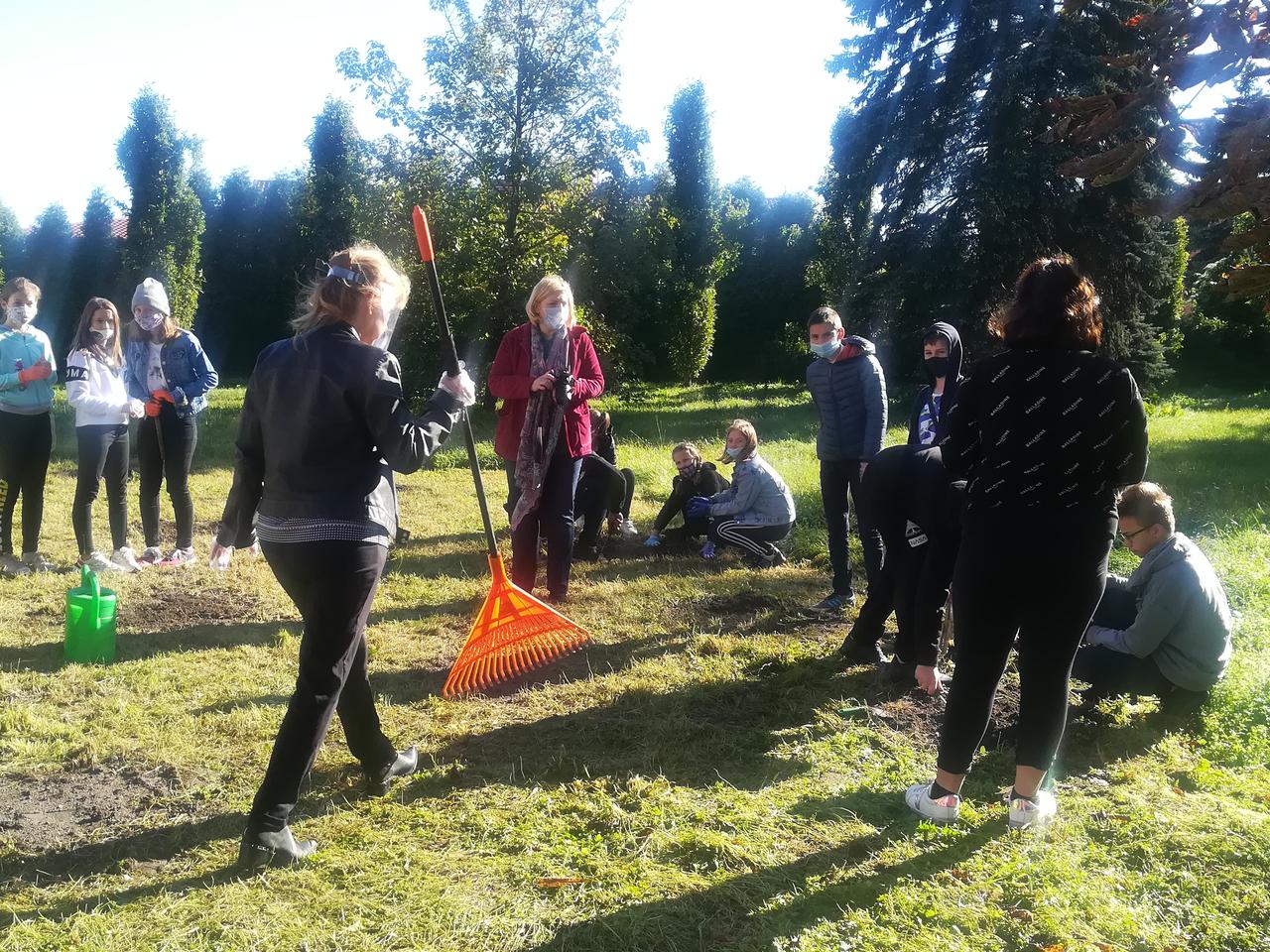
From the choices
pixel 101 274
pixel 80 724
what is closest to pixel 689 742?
pixel 80 724

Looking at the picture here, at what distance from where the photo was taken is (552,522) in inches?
211

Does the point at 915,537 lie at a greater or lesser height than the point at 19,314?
lesser

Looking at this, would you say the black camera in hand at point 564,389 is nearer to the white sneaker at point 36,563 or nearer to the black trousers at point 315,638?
the black trousers at point 315,638

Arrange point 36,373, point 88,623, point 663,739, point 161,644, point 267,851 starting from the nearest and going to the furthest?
point 267,851, point 663,739, point 88,623, point 161,644, point 36,373

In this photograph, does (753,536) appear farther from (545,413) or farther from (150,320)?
(150,320)

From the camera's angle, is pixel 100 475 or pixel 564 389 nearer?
pixel 564 389

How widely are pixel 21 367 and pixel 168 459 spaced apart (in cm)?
105

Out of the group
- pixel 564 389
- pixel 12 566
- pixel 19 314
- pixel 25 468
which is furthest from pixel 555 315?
pixel 12 566

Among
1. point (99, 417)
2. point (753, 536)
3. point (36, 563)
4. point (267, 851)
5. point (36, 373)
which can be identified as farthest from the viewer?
point (753, 536)

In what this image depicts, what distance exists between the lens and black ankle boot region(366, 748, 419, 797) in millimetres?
3264

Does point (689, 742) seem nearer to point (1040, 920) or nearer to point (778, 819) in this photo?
point (778, 819)

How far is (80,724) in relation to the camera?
3.82m

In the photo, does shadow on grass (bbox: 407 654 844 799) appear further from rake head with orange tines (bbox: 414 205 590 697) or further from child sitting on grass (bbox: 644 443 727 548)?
child sitting on grass (bbox: 644 443 727 548)

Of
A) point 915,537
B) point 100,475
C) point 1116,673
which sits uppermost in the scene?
point 915,537
